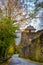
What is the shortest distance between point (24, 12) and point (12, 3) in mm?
1530

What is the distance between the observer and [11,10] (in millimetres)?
14008

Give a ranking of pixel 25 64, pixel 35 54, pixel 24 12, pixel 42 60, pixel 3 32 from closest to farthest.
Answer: pixel 3 32
pixel 25 64
pixel 42 60
pixel 35 54
pixel 24 12

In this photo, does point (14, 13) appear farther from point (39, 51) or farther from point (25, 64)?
point (25, 64)

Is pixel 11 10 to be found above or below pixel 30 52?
above

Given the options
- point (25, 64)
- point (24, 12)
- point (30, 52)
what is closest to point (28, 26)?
point (24, 12)

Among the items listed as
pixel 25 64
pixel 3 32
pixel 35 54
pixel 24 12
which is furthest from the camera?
pixel 24 12

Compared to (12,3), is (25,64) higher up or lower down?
lower down

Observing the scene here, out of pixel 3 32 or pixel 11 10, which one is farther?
pixel 11 10

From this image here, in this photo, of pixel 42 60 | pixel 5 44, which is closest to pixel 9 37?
pixel 5 44

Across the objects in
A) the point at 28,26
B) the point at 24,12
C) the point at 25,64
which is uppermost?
Answer: the point at 24,12

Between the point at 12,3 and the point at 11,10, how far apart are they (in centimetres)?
51

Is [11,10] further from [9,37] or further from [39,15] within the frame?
[9,37]

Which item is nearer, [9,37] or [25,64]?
[9,37]

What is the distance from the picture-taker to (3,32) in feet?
25.2
